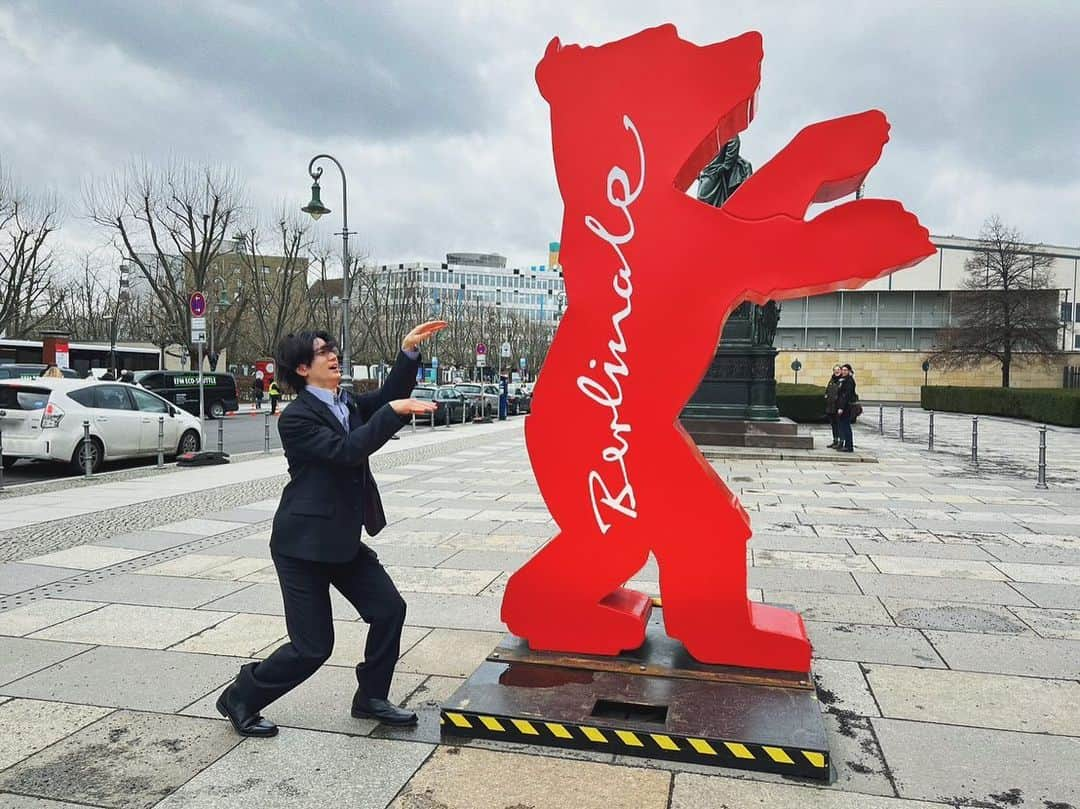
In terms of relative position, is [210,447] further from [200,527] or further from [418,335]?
[418,335]

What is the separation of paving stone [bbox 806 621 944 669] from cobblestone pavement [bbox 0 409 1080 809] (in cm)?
2

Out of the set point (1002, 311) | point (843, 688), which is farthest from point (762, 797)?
point (1002, 311)

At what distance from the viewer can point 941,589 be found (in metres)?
6.39

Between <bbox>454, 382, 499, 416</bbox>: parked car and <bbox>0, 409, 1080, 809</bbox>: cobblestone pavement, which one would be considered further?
<bbox>454, 382, 499, 416</bbox>: parked car

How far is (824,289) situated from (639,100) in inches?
55.3

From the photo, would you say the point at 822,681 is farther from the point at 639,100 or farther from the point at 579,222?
the point at 639,100

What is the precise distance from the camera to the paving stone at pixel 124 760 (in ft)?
10.7

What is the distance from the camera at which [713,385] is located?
55.9 feet

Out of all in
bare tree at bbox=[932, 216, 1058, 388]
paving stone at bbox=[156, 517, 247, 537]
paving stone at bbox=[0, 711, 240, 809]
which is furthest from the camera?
bare tree at bbox=[932, 216, 1058, 388]

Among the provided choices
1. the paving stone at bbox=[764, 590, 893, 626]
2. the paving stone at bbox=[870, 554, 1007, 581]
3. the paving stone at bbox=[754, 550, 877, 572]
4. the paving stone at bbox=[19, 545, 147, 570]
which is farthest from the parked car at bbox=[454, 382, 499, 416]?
the paving stone at bbox=[764, 590, 893, 626]

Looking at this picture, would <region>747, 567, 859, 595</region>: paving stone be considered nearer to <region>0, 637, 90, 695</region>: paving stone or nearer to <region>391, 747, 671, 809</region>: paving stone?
<region>391, 747, 671, 809</region>: paving stone

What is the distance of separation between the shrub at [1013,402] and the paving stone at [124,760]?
97.1 ft

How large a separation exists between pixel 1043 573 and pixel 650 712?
15.7ft

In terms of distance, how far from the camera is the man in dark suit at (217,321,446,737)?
354 cm
